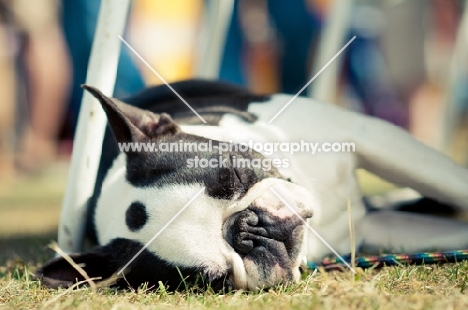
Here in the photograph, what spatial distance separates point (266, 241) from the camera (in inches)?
87.2

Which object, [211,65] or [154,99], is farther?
[211,65]

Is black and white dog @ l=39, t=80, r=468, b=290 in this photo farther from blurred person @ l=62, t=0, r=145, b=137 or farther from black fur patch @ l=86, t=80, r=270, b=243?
blurred person @ l=62, t=0, r=145, b=137

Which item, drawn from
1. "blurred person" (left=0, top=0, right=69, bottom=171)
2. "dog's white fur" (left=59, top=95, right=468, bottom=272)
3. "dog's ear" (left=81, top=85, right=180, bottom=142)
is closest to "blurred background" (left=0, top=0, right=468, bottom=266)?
"blurred person" (left=0, top=0, right=69, bottom=171)

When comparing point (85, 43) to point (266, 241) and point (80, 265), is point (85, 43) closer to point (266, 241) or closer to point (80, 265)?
point (80, 265)

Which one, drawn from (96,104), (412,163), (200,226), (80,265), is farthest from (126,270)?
(412,163)

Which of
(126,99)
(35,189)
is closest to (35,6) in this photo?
(35,189)

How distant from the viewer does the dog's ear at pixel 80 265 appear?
93.3 inches

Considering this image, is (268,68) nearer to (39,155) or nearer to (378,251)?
(39,155)

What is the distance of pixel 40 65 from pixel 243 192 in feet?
17.5

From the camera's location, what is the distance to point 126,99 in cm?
349

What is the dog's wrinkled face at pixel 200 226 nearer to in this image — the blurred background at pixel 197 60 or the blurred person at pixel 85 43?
the blurred background at pixel 197 60

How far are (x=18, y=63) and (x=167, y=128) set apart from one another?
18.3ft

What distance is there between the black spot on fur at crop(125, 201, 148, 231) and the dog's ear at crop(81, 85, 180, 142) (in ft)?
0.92

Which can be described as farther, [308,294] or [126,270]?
[126,270]
